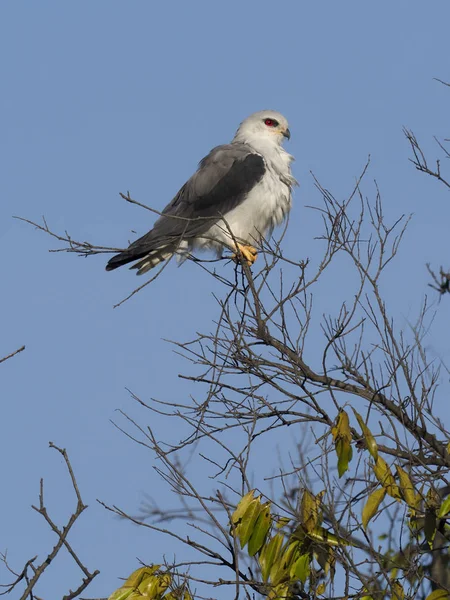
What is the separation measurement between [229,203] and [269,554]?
4.29 metres

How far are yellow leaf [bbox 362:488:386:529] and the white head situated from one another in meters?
5.13

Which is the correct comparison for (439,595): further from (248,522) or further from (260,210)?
(260,210)

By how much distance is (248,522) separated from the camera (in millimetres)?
3756

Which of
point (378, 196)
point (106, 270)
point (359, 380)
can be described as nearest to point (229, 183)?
point (106, 270)

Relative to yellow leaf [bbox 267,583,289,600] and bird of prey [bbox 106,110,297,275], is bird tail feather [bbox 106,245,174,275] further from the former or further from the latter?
yellow leaf [bbox 267,583,289,600]

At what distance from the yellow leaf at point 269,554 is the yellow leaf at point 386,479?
0.47 meters

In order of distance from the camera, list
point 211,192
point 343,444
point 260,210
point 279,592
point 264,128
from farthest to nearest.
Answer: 1. point 264,128
2. point 211,192
3. point 260,210
4. point 343,444
5. point 279,592

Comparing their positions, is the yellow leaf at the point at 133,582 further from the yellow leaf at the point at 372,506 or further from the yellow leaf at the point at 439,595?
the yellow leaf at the point at 439,595

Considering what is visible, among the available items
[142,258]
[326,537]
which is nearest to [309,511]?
[326,537]

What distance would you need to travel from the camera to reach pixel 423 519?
417cm

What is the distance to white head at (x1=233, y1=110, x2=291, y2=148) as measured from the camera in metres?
8.43

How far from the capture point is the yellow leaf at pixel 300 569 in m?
3.77

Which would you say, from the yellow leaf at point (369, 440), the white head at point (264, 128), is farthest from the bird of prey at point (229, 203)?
the yellow leaf at point (369, 440)

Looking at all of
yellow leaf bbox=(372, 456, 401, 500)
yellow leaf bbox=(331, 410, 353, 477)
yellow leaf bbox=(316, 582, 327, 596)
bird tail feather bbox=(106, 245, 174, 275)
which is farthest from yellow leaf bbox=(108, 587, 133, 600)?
bird tail feather bbox=(106, 245, 174, 275)
